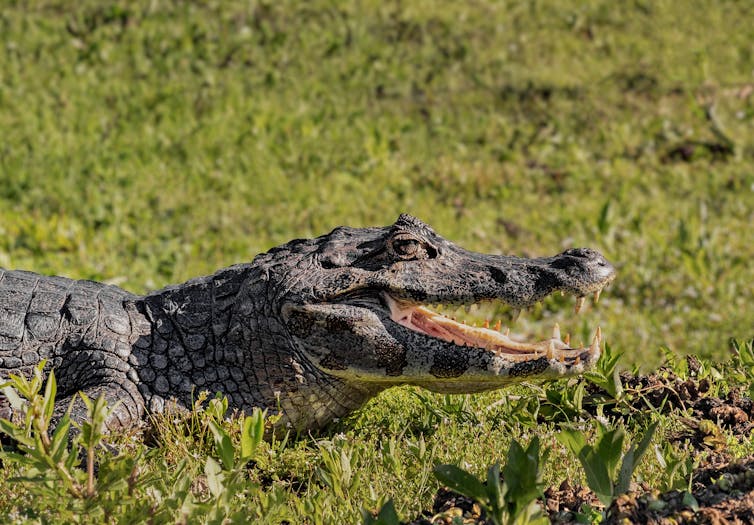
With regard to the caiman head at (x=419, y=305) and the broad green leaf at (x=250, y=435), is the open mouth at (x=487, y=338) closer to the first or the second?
the caiman head at (x=419, y=305)

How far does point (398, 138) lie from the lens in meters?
10.1

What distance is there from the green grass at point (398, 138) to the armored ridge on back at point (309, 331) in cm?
245

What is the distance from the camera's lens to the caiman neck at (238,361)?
4.57 meters

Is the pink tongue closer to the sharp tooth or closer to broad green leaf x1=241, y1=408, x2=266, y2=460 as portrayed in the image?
the sharp tooth

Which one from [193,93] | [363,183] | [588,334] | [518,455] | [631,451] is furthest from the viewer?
[193,93]

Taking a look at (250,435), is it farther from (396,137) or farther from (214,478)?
(396,137)

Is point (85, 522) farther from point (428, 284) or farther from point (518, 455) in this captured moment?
point (428, 284)

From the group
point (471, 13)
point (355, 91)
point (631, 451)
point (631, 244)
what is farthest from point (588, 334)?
point (471, 13)

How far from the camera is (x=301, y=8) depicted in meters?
11.5

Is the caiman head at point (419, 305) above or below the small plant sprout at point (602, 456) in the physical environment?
above

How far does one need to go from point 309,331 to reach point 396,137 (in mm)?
5860

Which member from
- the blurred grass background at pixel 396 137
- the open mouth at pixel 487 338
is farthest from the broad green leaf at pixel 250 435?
the blurred grass background at pixel 396 137

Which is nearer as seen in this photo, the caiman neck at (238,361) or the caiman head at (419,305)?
the caiman head at (419,305)

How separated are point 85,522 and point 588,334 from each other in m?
4.55
